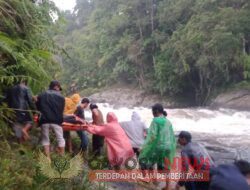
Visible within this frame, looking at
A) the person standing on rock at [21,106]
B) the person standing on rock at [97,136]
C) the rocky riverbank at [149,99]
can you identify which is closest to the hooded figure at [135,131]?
the person standing on rock at [97,136]

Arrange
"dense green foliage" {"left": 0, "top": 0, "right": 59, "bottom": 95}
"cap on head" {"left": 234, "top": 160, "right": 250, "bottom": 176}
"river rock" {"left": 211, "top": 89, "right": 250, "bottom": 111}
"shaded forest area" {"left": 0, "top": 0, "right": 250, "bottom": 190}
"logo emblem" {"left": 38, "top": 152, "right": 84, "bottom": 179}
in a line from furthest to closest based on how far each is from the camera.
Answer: "shaded forest area" {"left": 0, "top": 0, "right": 250, "bottom": 190}
"river rock" {"left": 211, "top": 89, "right": 250, "bottom": 111}
"dense green foliage" {"left": 0, "top": 0, "right": 59, "bottom": 95}
"logo emblem" {"left": 38, "top": 152, "right": 84, "bottom": 179}
"cap on head" {"left": 234, "top": 160, "right": 250, "bottom": 176}

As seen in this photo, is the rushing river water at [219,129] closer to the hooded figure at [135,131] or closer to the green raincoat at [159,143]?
the hooded figure at [135,131]

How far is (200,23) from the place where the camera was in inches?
1190

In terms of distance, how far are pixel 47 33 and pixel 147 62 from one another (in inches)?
1248

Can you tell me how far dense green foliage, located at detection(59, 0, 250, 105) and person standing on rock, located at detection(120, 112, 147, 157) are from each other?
1748cm

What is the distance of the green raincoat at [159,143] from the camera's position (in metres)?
6.10

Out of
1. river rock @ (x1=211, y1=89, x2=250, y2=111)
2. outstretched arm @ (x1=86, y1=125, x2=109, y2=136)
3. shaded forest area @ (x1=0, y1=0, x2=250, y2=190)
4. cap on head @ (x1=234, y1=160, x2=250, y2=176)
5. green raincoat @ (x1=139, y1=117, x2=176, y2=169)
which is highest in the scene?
shaded forest area @ (x1=0, y1=0, x2=250, y2=190)

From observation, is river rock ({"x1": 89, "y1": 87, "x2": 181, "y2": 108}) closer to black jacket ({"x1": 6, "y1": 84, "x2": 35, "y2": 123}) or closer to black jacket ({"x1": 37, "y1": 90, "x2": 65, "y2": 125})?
black jacket ({"x1": 37, "y1": 90, "x2": 65, "y2": 125})

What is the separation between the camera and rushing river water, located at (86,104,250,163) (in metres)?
12.8

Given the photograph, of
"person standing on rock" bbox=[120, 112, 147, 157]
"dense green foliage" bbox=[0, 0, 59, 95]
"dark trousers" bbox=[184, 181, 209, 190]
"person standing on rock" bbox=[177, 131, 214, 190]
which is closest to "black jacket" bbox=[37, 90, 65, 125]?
"dense green foliage" bbox=[0, 0, 59, 95]

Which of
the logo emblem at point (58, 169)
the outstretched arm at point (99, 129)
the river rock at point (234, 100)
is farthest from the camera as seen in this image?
the river rock at point (234, 100)

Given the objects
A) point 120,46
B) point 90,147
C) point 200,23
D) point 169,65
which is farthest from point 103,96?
point 90,147

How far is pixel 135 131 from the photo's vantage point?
6848 mm

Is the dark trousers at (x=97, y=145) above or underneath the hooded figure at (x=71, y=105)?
underneath
